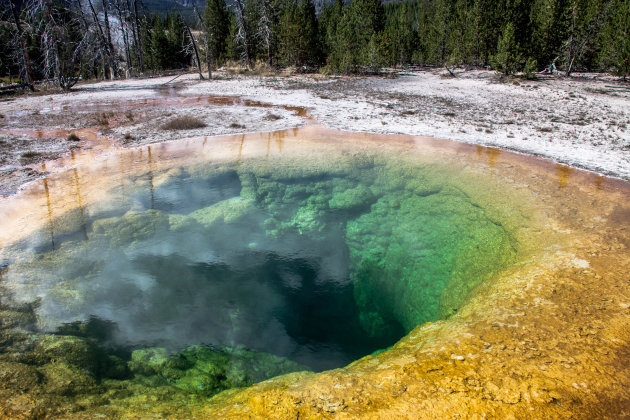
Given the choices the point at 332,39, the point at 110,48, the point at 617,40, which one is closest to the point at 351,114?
the point at 617,40

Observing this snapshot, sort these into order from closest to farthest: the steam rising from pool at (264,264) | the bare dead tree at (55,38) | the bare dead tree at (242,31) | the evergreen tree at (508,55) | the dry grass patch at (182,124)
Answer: the steam rising from pool at (264,264)
the dry grass patch at (182,124)
the bare dead tree at (55,38)
the evergreen tree at (508,55)
the bare dead tree at (242,31)

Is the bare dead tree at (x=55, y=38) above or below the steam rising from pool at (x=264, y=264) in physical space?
above

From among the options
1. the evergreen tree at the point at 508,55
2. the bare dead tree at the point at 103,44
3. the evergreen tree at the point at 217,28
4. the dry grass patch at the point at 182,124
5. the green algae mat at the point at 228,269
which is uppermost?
the evergreen tree at the point at 217,28

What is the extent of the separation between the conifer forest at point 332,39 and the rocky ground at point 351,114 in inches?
114

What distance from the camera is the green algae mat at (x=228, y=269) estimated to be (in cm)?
381

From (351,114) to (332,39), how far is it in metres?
22.1

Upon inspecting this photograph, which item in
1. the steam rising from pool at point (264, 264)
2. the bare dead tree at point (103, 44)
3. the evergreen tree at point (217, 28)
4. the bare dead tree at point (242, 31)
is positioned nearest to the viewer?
the steam rising from pool at point (264, 264)

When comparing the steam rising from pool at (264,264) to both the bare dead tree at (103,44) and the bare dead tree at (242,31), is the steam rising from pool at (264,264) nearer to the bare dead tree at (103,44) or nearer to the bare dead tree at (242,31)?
the bare dead tree at (103,44)

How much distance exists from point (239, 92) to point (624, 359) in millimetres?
20623

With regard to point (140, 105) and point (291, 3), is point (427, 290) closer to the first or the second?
point (140, 105)

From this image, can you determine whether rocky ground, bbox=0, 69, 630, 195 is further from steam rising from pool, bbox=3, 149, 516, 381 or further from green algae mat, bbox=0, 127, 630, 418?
steam rising from pool, bbox=3, 149, 516, 381

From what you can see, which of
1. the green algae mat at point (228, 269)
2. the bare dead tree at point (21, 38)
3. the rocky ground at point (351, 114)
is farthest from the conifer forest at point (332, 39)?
the green algae mat at point (228, 269)

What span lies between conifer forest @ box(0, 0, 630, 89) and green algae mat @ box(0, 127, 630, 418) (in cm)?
1810

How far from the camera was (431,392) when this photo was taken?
2969mm
